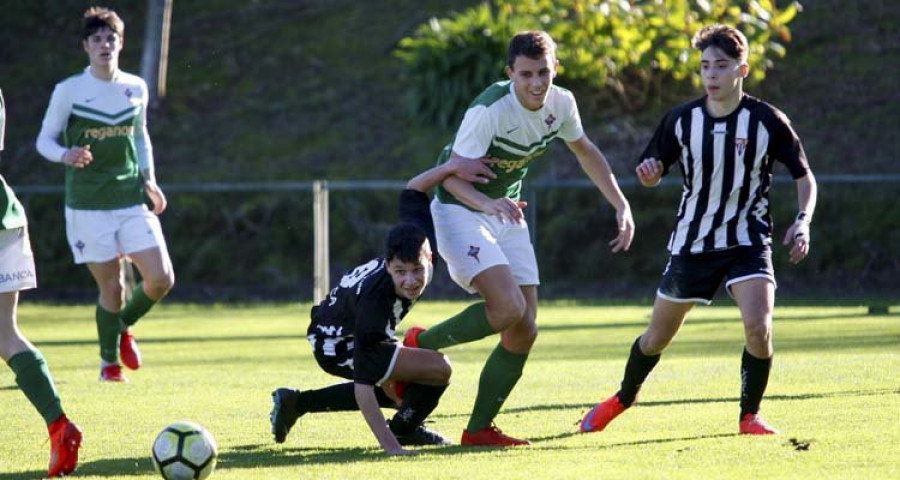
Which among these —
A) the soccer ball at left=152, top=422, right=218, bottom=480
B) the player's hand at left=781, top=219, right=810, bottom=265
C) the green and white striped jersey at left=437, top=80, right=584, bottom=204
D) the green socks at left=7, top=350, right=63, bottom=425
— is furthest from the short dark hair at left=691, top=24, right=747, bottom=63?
the green socks at left=7, top=350, right=63, bottom=425

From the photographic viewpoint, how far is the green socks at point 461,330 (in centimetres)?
695

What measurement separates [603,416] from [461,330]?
2.63 feet

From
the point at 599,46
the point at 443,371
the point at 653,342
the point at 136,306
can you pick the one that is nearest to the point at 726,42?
the point at 653,342

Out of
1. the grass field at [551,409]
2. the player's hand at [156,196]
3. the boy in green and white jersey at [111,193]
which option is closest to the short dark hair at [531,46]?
the grass field at [551,409]

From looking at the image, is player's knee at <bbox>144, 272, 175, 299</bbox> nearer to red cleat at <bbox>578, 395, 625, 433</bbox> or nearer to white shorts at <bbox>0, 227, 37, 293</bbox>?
white shorts at <bbox>0, 227, 37, 293</bbox>

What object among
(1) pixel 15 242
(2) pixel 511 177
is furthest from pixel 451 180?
(1) pixel 15 242

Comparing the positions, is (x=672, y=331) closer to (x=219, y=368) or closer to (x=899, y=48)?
(x=219, y=368)

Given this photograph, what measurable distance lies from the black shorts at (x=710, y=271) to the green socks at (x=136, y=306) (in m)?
4.39

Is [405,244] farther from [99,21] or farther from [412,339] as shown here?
[99,21]

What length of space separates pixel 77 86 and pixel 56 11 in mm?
18067

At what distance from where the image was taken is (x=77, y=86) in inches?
391

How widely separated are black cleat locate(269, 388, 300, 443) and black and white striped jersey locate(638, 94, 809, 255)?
196 centimetres

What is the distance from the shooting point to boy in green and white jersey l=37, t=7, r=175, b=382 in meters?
9.98

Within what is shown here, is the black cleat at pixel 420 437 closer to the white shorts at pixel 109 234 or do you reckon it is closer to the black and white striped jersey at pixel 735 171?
the black and white striped jersey at pixel 735 171
